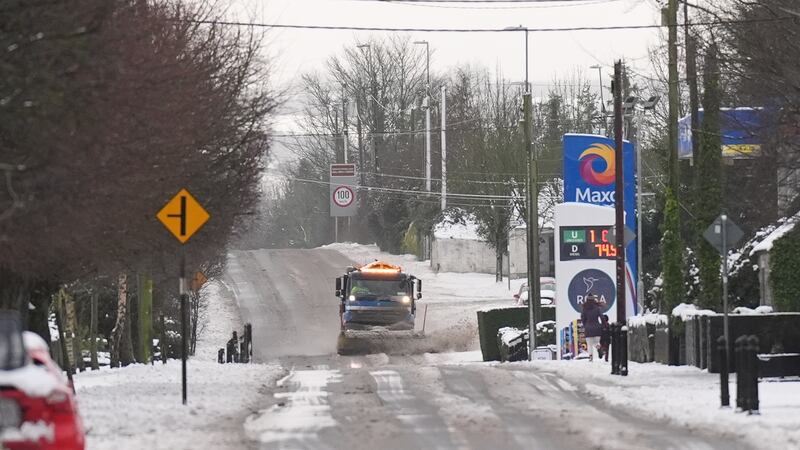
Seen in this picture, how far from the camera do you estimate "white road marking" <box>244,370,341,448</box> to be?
49.6 feet

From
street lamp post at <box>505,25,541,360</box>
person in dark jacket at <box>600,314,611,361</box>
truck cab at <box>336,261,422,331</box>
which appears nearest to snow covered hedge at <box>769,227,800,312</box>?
person in dark jacket at <box>600,314,611,361</box>

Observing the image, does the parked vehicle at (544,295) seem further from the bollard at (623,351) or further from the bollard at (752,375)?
the bollard at (752,375)

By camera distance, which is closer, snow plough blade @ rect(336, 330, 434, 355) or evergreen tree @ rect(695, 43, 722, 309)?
evergreen tree @ rect(695, 43, 722, 309)

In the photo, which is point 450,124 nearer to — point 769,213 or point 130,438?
point 769,213

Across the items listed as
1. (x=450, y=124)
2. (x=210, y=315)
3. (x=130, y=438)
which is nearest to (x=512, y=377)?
(x=130, y=438)

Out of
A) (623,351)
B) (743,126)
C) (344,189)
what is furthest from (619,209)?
(344,189)

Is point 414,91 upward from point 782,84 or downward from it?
upward

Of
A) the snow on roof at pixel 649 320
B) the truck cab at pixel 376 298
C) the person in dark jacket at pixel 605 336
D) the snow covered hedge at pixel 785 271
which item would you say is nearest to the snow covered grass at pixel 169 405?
the person in dark jacket at pixel 605 336

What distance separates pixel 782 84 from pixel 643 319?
9882 mm

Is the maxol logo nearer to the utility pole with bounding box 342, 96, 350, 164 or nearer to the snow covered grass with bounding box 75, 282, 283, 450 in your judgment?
the snow covered grass with bounding box 75, 282, 283, 450

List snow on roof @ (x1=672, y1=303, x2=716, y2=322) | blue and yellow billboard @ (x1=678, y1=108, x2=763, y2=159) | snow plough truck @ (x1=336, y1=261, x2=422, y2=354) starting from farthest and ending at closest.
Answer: snow plough truck @ (x1=336, y1=261, x2=422, y2=354)
snow on roof @ (x1=672, y1=303, x2=716, y2=322)
blue and yellow billboard @ (x1=678, y1=108, x2=763, y2=159)

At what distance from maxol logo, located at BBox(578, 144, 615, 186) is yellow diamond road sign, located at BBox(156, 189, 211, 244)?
21606mm

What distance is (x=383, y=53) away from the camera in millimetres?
101625

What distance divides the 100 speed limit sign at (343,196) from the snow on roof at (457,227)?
28.2 ft
